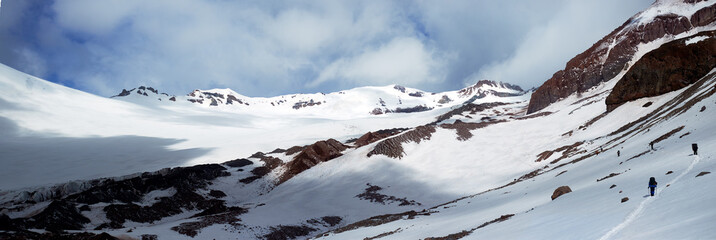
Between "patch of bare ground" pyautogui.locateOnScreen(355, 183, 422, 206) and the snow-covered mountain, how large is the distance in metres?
0.32

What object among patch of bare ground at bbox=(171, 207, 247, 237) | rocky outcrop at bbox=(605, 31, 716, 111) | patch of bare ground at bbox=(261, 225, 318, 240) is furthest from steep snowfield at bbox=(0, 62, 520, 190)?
rocky outcrop at bbox=(605, 31, 716, 111)

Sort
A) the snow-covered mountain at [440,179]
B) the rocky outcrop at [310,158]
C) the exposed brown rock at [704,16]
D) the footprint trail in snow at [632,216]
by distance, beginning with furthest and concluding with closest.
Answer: the exposed brown rock at [704,16] < the rocky outcrop at [310,158] < the snow-covered mountain at [440,179] < the footprint trail in snow at [632,216]

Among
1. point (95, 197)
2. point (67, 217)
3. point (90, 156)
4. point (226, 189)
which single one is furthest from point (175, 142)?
point (67, 217)

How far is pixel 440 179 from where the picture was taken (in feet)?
204

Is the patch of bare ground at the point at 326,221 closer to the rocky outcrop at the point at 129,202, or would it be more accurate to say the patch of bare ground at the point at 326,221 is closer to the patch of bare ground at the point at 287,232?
the patch of bare ground at the point at 287,232

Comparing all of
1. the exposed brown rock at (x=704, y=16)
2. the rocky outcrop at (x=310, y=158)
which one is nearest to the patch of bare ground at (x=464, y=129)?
the rocky outcrop at (x=310, y=158)

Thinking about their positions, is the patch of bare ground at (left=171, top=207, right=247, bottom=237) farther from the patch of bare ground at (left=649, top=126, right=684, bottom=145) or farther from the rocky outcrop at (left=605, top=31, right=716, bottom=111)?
the rocky outcrop at (left=605, top=31, right=716, bottom=111)

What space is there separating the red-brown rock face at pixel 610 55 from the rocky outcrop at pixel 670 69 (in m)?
68.8

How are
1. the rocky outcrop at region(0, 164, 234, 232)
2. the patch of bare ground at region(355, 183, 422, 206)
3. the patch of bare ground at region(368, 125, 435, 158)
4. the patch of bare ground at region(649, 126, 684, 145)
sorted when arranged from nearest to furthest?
the patch of bare ground at region(649, 126, 684, 145)
the rocky outcrop at region(0, 164, 234, 232)
the patch of bare ground at region(355, 183, 422, 206)
the patch of bare ground at region(368, 125, 435, 158)

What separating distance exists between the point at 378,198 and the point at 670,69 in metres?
49.2

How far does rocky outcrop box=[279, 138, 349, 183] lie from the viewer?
78.9 metres

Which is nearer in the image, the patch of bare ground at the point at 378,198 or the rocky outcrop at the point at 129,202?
the rocky outcrop at the point at 129,202

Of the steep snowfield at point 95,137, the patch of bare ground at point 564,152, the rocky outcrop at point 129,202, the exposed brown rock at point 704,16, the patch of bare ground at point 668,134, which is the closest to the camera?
the patch of bare ground at point 668,134

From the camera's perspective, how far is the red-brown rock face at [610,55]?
12031cm
